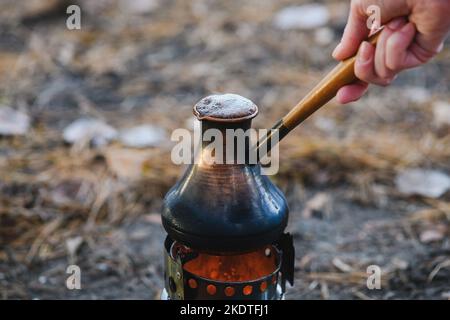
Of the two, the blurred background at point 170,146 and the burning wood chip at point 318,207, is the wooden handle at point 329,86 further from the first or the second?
the burning wood chip at point 318,207

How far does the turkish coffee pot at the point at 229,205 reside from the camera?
177 centimetres

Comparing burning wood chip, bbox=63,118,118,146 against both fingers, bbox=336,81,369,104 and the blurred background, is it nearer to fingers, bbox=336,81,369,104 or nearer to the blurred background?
the blurred background

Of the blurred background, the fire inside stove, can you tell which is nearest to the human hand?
the fire inside stove

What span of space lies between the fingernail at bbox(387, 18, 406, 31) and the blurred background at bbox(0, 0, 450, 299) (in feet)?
3.53

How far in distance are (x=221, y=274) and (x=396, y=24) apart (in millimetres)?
882

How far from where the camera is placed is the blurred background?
266 cm

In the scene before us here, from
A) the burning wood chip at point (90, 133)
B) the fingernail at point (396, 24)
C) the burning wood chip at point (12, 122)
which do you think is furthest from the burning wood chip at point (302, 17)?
the fingernail at point (396, 24)

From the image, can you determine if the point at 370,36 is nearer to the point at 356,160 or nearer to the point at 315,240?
the point at 315,240

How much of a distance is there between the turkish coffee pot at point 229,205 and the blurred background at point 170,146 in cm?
68

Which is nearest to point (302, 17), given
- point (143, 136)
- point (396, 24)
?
point (143, 136)

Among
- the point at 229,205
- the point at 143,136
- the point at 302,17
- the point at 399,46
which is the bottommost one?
the point at 229,205

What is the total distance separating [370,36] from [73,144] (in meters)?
2.02

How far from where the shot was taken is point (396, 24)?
182cm

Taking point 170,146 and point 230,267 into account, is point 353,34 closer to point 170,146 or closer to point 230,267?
point 230,267
